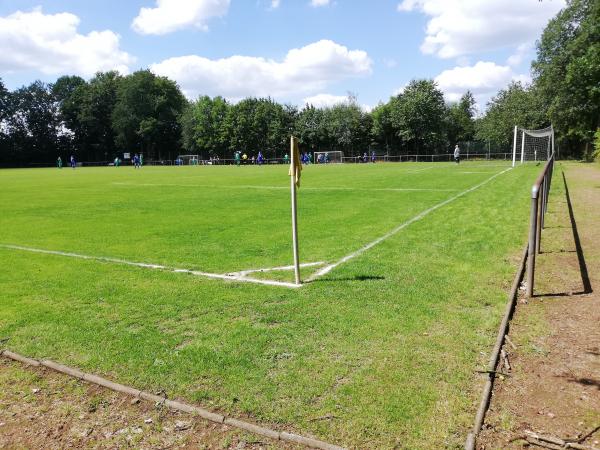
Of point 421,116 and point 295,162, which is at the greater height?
point 421,116

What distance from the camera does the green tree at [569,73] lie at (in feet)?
153

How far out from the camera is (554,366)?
4.32 metres

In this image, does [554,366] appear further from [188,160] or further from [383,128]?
[188,160]

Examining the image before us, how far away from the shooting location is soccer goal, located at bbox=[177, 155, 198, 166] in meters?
83.8

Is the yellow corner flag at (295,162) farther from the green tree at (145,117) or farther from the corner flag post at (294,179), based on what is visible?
the green tree at (145,117)

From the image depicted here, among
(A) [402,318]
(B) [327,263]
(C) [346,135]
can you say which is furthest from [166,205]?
(C) [346,135]

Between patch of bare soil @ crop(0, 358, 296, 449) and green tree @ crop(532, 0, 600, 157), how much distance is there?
51.7 metres

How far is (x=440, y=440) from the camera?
3250 millimetres

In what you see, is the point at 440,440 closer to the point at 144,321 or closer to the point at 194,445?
the point at 194,445

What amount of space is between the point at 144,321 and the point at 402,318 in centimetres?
308

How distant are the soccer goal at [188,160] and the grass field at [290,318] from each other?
242 feet

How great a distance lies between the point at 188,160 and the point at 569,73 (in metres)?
62.3

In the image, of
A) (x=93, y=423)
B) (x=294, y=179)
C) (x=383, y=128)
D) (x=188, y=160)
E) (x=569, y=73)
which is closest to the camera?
(x=93, y=423)

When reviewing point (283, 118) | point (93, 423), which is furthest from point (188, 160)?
point (93, 423)
